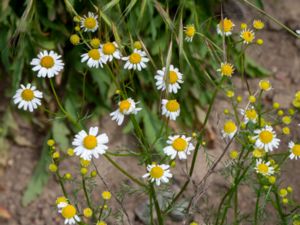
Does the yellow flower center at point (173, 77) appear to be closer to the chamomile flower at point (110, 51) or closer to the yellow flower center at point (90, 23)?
the chamomile flower at point (110, 51)

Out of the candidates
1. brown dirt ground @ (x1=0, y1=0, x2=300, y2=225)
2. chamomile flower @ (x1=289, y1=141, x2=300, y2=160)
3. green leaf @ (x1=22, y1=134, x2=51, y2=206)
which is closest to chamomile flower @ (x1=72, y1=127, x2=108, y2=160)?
chamomile flower @ (x1=289, y1=141, x2=300, y2=160)

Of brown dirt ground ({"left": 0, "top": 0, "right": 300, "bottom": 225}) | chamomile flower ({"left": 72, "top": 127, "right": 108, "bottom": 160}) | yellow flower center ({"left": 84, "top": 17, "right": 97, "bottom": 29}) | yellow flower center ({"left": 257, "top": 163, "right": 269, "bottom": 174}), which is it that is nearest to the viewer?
chamomile flower ({"left": 72, "top": 127, "right": 108, "bottom": 160})

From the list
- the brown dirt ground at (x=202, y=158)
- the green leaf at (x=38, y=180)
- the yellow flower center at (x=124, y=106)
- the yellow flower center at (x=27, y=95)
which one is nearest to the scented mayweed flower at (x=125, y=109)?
the yellow flower center at (x=124, y=106)

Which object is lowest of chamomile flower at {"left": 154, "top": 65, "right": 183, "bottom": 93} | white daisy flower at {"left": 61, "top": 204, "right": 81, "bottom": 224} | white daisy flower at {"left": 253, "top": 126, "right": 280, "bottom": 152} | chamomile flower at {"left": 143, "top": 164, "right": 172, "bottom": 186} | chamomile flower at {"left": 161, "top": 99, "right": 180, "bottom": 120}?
white daisy flower at {"left": 61, "top": 204, "right": 81, "bottom": 224}

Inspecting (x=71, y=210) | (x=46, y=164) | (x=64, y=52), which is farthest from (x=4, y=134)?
(x=71, y=210)

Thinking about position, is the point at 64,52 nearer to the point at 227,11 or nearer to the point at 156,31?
the point at 156,31

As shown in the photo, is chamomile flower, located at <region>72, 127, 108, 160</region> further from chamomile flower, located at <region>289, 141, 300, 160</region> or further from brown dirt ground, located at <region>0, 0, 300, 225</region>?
brown dirt ground, located at <region>0, 0, 300, 225</region>
